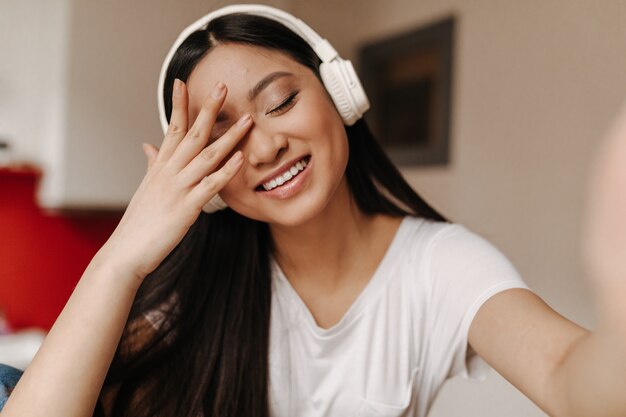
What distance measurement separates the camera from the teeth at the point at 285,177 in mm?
938

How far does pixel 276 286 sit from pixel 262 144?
381 millimetres

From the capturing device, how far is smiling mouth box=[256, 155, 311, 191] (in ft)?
3.08

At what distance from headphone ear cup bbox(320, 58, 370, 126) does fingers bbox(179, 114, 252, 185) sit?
0.21 metres

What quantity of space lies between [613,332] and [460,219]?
1.71 meters

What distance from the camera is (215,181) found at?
0.85 m

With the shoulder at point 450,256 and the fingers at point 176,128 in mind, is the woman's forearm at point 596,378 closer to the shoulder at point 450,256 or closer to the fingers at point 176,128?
the shoulder at point 450,256

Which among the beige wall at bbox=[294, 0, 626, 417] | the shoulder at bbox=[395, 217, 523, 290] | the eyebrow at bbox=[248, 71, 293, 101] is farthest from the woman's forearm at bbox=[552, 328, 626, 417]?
the beige wall at bbox=[294, 0, 626, 417]

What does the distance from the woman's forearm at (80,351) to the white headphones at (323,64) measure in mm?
242

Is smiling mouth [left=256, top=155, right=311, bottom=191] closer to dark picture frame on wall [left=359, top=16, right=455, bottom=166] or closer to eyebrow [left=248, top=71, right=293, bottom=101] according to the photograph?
eyebrow [left=248, top=71, right=293, bottom=101]

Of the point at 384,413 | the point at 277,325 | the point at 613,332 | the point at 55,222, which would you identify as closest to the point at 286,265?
the point at 277,325

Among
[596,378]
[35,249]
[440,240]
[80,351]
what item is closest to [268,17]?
[440,240]

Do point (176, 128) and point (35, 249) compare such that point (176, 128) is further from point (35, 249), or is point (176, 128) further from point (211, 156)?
point (35, 249)

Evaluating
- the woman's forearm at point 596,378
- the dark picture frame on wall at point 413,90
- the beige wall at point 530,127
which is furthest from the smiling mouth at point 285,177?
the dark picture frame on wall at point 413,90

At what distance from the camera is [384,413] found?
3.39 feet
